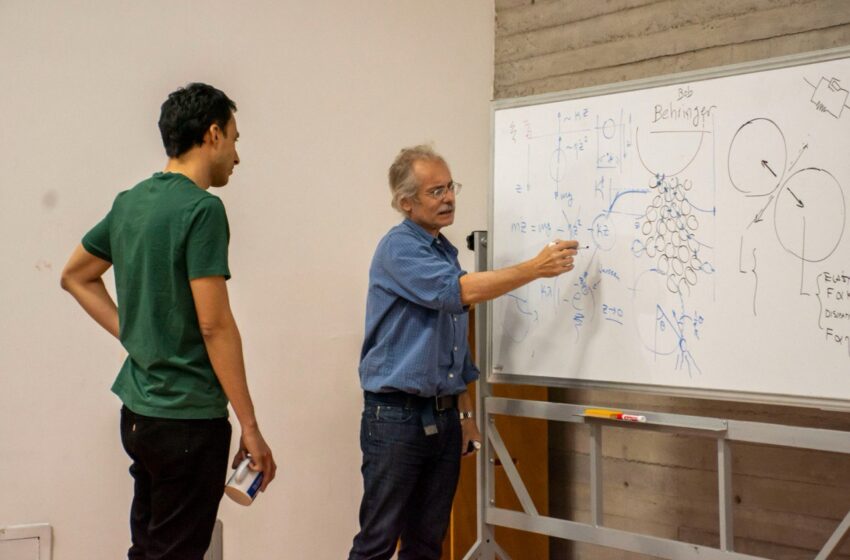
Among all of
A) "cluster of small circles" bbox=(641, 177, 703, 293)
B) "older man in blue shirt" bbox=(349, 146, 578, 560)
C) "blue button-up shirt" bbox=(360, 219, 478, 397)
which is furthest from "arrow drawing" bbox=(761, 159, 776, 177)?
A: "blue button-up shirt" bbox=(360, 219, 478, 397)

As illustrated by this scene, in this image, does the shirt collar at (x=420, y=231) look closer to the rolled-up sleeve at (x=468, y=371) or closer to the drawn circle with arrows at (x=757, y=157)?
the rolled-up sleeve at (x=468, y=371)

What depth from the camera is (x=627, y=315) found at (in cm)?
214

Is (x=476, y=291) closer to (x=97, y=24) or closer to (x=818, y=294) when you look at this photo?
(x=818, y=294)

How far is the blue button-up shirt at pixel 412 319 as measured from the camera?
A: 6.79 feet

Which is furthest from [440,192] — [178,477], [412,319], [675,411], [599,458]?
[675,411]

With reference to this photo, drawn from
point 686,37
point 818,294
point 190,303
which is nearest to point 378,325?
point 190,303

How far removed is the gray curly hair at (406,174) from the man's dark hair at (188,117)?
569 millimetres

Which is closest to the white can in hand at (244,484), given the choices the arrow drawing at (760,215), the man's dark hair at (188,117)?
the man's dark hair at (188,117)

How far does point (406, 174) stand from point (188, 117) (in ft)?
2.09

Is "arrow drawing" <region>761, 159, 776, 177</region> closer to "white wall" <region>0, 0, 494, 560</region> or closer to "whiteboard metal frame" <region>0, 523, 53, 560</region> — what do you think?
"white wall" <region>0, 0, 494, 560</region>

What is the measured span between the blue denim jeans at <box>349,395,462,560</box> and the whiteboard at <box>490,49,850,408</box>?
35 cm

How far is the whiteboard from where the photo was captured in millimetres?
1881

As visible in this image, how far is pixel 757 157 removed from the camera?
6.48ft

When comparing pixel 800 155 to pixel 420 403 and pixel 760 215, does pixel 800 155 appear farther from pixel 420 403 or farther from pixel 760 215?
pixel 420 403
